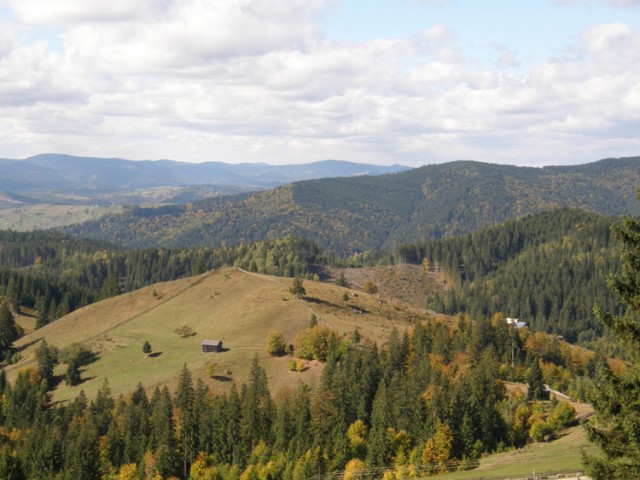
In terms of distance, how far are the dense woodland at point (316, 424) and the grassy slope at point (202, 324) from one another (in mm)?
13015

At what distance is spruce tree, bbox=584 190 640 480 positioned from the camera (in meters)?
23.1

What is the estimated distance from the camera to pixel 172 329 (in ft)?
532

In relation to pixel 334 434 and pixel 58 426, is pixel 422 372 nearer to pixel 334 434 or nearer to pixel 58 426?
pixel 334 434

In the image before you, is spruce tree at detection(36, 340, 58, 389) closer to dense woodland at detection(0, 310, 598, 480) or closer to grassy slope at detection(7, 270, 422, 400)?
grassy slope at detection(7, 270, 422, 400)

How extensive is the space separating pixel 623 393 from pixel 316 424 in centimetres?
8094

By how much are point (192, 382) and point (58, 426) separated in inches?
1033

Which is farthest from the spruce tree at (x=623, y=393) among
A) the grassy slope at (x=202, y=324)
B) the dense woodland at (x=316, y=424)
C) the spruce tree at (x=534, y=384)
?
the grassy slope at (x=202, y=324)

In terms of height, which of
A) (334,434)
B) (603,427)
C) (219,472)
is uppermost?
(603,427)

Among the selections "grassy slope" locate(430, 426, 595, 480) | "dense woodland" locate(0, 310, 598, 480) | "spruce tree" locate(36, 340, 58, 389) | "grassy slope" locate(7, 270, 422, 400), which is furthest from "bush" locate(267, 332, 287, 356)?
"grassy slope" locate(430, 426, 595, 480)

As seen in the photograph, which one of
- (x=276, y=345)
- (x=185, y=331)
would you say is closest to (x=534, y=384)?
(x=276, y=345)

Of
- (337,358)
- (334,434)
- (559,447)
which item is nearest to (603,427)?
(559,447)

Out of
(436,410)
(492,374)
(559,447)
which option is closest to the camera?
(559,447)

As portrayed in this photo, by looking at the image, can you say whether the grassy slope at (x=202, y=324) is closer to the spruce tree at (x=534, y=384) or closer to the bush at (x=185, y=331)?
the bush at (x=185, y=331)

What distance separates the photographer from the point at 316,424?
→ 100m
